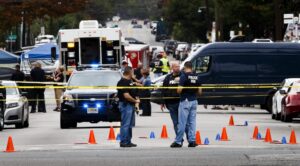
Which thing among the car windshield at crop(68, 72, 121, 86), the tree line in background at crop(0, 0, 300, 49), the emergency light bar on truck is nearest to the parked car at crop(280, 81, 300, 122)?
the car windshield at crop(68, 72, 121, 86)

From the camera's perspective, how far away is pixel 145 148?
2102 centimetres

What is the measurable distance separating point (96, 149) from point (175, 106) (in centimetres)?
212

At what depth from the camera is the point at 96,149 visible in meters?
20.9

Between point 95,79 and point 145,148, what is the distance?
8871 millimetres

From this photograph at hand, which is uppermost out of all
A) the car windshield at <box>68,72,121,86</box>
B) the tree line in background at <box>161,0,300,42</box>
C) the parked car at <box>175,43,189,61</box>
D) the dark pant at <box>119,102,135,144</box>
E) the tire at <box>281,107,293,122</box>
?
the tree line in background at <box>161,0,300,42</box>

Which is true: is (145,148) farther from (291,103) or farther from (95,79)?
(291,103)

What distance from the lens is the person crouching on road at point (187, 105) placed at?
69.5 ft

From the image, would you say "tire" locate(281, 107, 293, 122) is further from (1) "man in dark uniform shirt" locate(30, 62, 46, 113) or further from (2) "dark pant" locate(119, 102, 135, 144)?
(2) "dark pant" locate(119, 102, 135, 144)

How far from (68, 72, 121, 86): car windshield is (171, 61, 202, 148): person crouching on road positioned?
8.20 meters

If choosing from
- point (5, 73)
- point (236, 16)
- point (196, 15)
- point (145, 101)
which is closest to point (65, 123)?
point (145, 101)

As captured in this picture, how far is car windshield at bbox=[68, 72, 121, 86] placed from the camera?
96.5ft

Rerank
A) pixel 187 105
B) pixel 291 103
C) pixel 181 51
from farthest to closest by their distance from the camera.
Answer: pixel 181 51 → pixel 291 103 → pixel 187 105

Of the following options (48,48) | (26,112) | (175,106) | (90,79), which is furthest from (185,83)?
(48,48)

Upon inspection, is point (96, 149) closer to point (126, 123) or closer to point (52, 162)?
point (126, 123)
